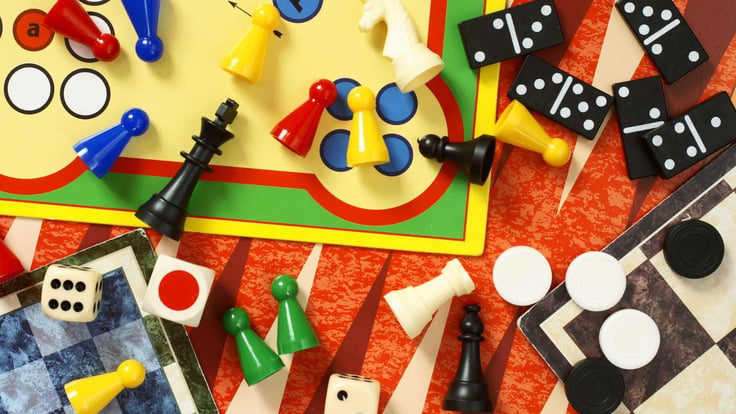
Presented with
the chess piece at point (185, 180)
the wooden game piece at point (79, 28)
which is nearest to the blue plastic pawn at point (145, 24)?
the wooden game piece at point (79, 28)

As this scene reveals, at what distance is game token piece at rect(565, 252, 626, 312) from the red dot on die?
25.5 inches

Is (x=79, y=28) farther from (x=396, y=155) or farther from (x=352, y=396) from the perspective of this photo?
(x=352, y=396)

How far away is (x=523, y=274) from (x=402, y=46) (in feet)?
1.44

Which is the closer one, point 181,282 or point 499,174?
point 181,282

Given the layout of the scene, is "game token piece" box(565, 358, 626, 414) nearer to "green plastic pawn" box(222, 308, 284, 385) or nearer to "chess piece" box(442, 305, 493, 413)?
"chess piece" box(442, 305, 493, 413)

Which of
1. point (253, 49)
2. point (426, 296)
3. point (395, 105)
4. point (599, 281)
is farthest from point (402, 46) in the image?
point (599, 281)

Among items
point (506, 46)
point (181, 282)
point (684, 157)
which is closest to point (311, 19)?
point (506, 46)

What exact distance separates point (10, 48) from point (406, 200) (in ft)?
2.33

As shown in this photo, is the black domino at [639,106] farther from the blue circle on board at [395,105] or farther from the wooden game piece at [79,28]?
the wooden game piece at [79,28]

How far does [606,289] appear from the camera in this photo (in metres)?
1.09

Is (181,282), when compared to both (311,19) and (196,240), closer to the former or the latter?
(196,240)

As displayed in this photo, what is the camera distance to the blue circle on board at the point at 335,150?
42.8 inches

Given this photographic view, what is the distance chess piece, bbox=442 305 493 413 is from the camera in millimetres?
1056

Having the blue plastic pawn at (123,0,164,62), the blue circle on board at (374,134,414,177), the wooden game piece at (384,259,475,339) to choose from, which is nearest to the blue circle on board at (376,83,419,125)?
the blue circle on board at (374,134,414,177)
